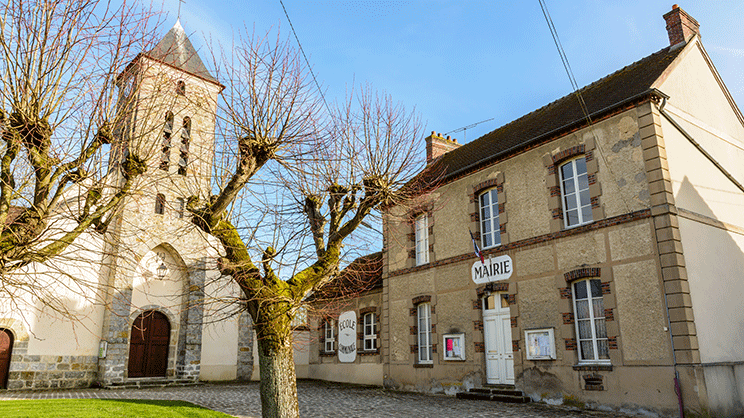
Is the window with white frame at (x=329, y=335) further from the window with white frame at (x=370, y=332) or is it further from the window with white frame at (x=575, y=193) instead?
the window with white frame at (x=575, y=193)

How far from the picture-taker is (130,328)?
16312mm

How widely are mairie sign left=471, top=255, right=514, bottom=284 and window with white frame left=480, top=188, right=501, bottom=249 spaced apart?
1.47ft

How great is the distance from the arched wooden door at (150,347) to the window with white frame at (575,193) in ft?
42.5

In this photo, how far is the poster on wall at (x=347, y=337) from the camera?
17172 mm

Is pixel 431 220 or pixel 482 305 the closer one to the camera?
pixel 482 305

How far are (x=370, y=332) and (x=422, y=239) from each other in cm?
413

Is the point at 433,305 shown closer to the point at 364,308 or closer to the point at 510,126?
A: the point at 364,308

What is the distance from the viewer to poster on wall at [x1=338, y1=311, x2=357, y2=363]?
17.2 meters

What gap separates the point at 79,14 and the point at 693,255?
32.2 ft

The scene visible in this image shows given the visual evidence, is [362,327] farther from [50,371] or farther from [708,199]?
[708,199]

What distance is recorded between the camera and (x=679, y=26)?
37.2 ft

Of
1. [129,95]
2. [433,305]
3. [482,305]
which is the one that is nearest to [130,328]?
[433,305]

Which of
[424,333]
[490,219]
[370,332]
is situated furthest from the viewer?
[370,332]

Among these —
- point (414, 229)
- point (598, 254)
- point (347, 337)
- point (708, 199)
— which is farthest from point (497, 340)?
point (347, 337)
